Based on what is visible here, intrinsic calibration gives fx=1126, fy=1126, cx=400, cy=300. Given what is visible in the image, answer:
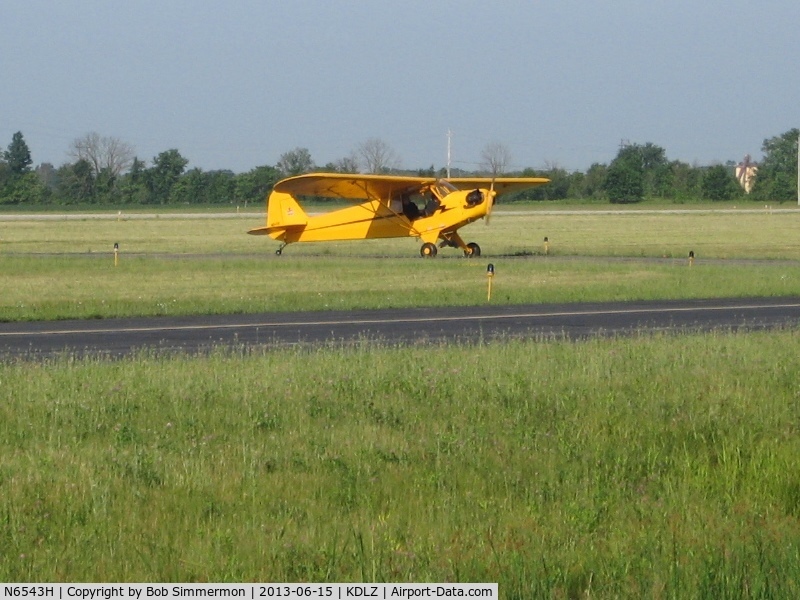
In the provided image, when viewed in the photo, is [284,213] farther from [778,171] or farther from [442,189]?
[778,171]

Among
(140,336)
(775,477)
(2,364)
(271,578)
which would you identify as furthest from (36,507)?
(140,336)

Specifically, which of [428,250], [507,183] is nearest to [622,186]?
[507,183]

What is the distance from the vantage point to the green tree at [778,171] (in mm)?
117938

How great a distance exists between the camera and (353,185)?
36750 millimetres

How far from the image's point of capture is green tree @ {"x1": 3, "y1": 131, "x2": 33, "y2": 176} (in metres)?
135

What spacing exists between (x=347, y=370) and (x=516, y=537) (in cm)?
533

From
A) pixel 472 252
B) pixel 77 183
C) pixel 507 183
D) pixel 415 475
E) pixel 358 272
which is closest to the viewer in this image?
pixel 415 475

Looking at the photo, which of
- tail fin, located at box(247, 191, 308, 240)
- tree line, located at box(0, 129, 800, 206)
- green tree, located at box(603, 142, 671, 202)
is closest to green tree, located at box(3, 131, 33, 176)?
tree line, located at box(0, 129, 800, 206)

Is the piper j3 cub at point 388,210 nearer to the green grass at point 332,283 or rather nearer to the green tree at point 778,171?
the green grass at point 332,283

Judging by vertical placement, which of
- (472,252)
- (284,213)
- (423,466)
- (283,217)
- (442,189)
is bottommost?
(472,252)

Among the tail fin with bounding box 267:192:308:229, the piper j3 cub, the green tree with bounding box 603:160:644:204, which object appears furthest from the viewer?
the green tree with bounding box 603:160:644:204

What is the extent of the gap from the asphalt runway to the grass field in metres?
1.69

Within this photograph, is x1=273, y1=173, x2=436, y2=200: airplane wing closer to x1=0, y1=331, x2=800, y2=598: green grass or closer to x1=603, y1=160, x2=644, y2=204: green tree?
x1=0, y1=331, x2=800, y2=598: green grass

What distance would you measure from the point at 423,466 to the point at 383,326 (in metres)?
10.1
